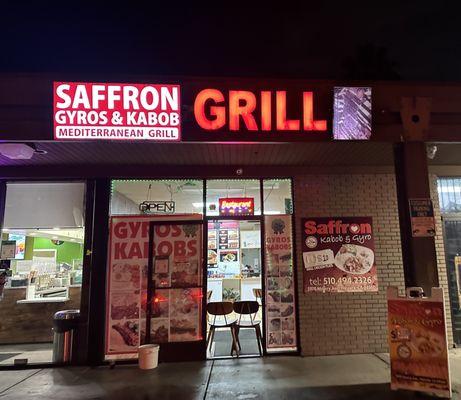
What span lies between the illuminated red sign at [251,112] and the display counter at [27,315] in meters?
5.03

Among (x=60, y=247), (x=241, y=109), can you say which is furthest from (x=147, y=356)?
(x=241, y=109)

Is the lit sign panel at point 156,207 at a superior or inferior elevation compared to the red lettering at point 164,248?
superior

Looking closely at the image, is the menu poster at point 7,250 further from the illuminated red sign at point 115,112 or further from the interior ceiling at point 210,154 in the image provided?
the illuminated red sign at point 115,112

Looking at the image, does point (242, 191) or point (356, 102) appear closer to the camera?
point (356, 102)

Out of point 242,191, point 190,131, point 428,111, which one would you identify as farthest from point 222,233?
point 428,111

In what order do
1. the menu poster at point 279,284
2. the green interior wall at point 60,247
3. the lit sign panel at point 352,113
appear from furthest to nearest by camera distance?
the green interior wall at point 60,247 < the menu poster at point 279,284 < the lit sign panel at point 352,113

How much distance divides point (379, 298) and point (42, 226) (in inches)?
264

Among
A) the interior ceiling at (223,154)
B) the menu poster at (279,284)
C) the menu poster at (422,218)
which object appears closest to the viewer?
the menu poster at (422,218)

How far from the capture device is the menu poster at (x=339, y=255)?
283 inches

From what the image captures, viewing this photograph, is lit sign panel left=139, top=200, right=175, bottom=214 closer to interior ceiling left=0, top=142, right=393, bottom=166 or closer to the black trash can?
interior ceiling left=0, top=142, right=393, bottom=166

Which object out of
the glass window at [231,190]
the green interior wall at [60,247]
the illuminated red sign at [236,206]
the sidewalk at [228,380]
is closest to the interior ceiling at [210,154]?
the glass window at [231,190]

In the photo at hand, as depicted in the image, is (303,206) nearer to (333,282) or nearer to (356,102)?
(333,282)

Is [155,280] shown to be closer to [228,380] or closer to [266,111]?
[228,380]

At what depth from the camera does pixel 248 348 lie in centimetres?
754
